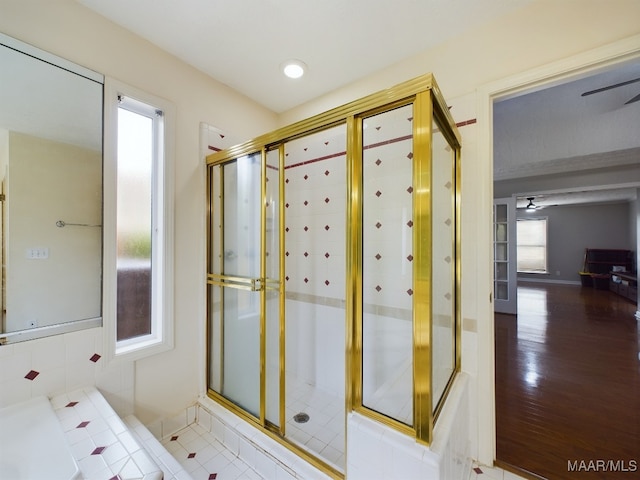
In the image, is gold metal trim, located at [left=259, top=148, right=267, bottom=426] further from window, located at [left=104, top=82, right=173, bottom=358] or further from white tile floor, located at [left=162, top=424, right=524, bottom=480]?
window, located at [left=104, top=82, right=173, bottom=358]

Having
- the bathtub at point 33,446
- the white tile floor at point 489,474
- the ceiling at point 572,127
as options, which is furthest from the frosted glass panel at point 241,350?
the ceiling at point 572,127

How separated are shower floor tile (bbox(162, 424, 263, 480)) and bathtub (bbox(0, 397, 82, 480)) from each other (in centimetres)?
74

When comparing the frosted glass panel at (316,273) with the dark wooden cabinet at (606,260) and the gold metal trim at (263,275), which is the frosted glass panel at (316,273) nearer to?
the gold metal trim at (263,275)

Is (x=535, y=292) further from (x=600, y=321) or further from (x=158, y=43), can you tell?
(x=158, y=43)

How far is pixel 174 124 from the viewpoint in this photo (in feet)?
5.86

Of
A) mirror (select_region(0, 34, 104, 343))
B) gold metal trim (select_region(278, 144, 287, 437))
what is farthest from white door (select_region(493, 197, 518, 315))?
mirror (select_region(0, 34, 104, 343))

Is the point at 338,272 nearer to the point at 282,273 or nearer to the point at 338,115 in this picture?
the point at 282,273

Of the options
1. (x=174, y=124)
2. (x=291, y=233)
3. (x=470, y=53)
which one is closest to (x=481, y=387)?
(x=291, y=233)

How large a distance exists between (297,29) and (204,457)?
8.75 ft

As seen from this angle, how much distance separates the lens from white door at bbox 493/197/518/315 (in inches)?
187

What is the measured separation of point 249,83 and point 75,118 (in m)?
1.19

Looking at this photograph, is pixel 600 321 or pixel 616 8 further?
pixel 600 321

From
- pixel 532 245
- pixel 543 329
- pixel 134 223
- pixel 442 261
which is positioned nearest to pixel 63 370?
pixel 134 223

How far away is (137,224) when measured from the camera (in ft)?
5.49
